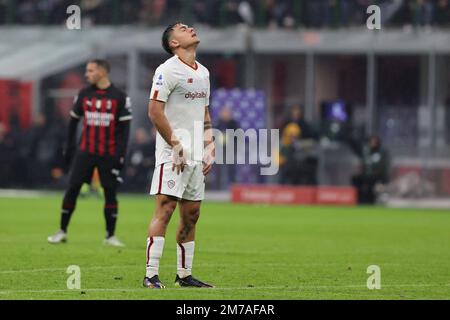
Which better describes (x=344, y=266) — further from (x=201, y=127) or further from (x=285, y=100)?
(x=285, y=100)

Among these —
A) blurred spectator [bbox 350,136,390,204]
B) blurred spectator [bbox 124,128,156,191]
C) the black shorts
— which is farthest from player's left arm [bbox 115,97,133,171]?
blurred spectator [bbox 124,128,156,191]

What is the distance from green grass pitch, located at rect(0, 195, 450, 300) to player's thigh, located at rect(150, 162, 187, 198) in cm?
86

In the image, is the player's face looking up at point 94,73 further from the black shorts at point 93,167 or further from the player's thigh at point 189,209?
the player's thigh at point 189,209

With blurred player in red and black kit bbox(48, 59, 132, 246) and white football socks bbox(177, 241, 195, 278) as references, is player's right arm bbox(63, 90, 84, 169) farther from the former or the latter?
white football socks bbox(177, 241, 195, 278)

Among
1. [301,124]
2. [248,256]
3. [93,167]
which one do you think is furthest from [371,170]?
[248,256]

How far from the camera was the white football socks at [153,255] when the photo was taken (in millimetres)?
11633

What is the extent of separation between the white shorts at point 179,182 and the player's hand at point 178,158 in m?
0.04

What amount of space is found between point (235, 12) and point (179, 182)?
25.3 metres

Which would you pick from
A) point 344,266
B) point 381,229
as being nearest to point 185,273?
point 344,266

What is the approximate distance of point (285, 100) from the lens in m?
35.7

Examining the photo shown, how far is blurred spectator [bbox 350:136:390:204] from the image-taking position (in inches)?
1253

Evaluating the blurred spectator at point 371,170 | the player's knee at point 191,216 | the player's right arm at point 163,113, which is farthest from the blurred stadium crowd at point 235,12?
the player's right arm at point 163,113

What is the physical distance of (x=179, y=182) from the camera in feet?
38.5

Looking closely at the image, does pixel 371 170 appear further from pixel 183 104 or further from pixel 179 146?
pixel 179 146
